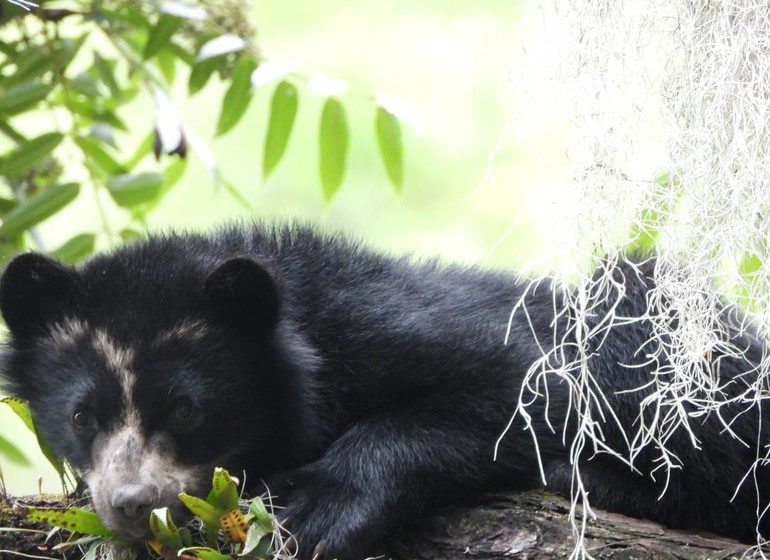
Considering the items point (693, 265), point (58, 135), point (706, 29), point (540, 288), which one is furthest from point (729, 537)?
point (58, 135)

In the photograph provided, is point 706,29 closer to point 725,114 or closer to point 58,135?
point 725,114

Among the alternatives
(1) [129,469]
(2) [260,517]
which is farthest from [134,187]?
(2) [260,517]

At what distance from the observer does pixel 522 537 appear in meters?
3.15

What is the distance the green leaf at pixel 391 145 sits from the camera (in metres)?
4.50

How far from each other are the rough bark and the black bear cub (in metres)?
0.08

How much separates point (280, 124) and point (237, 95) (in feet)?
0.67

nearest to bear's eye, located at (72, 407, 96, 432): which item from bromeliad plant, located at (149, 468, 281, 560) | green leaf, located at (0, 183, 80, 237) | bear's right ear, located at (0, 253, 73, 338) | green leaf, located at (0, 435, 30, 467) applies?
bear's right ear, located at (0, 253, 73, 338)

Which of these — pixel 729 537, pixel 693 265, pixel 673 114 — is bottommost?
pixel 729 537

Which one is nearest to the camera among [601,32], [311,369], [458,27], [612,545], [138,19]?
[612,545]

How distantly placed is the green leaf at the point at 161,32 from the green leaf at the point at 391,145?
2.90ft

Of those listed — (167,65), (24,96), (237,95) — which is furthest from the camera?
(167,65)

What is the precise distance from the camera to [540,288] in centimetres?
423

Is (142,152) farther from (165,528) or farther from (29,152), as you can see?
(165,528)

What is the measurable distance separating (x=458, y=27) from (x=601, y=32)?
6124 mm
